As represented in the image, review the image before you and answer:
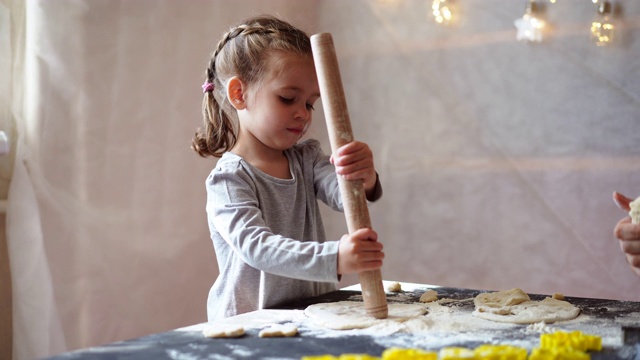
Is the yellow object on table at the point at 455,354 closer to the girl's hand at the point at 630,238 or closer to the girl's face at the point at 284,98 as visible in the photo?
the girl's hand at the point at 630,238

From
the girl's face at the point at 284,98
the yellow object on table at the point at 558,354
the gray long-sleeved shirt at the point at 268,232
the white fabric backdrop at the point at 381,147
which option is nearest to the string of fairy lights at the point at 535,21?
the white fabric backdrop at the point at 381,147

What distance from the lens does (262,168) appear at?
1.40m

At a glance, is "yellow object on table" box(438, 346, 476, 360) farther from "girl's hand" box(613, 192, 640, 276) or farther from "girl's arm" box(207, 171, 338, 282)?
"girl's hand" box(613, 192, 640, 276)

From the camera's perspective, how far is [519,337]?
3.00 ft

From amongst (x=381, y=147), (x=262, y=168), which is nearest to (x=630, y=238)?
(x=262, y=168)

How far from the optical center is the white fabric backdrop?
1.80m

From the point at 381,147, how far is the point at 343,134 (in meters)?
1.74

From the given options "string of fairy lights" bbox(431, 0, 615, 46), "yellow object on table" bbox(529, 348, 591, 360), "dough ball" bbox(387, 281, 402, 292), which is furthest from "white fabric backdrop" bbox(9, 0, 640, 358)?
"yellow object on table" bbox(529, 348, 591, 360)

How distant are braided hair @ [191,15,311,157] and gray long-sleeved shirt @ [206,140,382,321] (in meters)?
0.14

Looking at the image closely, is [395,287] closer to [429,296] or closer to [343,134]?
[429,296]

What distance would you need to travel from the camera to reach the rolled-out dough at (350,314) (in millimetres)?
992

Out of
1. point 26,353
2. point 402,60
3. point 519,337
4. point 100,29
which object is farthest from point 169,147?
point 519,337

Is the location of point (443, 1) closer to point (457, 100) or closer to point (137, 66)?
point (457, 100)

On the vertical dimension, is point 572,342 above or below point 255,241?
below
